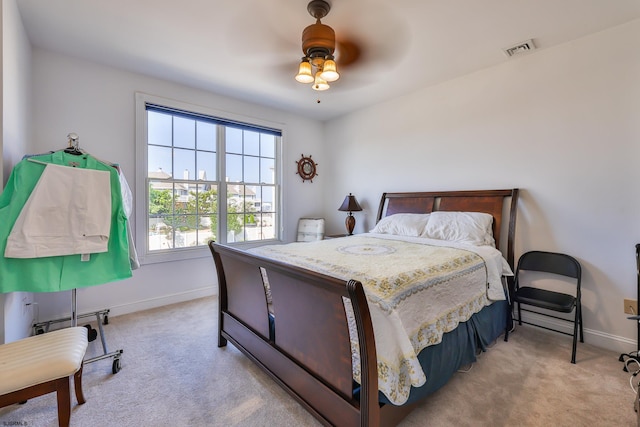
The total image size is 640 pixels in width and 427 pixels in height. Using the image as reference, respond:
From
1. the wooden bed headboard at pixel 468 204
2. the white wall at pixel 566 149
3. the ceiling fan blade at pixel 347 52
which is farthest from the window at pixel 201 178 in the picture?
the white wall at pixel 566 149

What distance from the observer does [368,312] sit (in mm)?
1115

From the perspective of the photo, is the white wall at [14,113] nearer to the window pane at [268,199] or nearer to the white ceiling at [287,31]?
the white ceiling at [287,31]

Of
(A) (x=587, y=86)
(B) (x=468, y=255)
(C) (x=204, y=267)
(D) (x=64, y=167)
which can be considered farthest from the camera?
(C) (x=204, y=267)

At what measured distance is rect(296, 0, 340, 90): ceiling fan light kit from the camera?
6.32 feet

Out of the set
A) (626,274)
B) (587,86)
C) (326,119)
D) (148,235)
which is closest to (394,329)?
(626,274)

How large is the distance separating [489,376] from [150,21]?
3612 mm

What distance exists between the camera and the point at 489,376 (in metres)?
1.89

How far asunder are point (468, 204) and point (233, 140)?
3041mm

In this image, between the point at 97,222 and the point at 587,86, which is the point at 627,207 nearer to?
the point at 587,86

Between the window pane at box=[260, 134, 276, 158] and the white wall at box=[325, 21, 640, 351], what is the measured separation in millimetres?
2138

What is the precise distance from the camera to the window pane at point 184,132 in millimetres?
3340

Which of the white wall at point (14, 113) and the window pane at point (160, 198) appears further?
the window pane at point (160, 198)

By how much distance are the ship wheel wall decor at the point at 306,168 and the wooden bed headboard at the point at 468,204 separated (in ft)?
4.58

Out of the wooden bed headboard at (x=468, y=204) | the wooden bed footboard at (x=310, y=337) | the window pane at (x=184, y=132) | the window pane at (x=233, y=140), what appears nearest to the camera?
the wooden bed footboard at (x=310, y=337)
